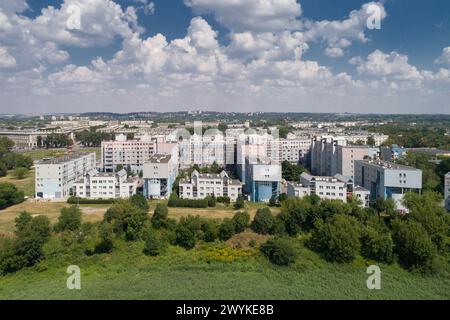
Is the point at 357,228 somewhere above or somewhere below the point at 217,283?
above

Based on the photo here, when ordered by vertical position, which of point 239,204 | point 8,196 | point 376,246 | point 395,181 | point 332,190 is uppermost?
point 395,181

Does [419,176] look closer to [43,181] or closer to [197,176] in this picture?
[197,176]

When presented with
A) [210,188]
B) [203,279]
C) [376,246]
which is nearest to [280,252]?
[203,279]

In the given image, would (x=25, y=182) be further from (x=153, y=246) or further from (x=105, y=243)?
(x=153, y=246)

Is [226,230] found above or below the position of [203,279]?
above

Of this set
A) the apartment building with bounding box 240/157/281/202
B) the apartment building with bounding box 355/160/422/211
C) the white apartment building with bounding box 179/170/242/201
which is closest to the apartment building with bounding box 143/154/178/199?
the white apartment building with bounding box 179/170/242/201

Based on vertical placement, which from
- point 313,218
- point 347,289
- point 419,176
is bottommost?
point 347,289
